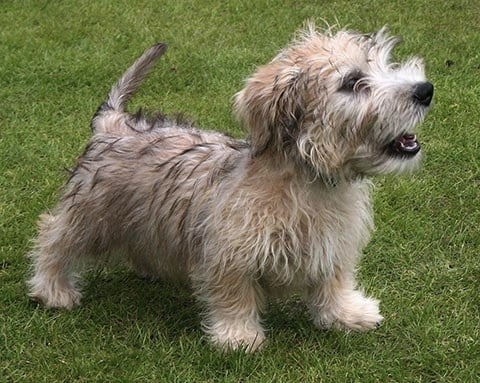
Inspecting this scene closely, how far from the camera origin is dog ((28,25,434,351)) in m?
2.96

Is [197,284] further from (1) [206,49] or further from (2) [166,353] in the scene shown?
(1) [206,49]

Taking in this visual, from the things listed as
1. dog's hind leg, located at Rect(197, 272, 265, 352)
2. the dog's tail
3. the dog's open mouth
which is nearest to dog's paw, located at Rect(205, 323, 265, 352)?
dog's hind leg, located at Rect(197, 272, 265, 352)

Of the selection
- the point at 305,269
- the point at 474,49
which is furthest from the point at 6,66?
the point at 305,269

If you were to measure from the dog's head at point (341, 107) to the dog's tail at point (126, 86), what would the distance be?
3.53ft

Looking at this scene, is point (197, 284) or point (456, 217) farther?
point (456, 217)

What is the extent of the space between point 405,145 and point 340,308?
2.91ft

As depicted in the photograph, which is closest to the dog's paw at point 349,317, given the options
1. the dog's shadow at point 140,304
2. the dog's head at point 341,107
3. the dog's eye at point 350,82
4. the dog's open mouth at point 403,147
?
the dog's shadow at point 140,304

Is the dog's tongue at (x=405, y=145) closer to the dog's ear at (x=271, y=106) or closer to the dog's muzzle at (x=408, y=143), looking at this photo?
the dog's muzzle at (x=408, y=143)

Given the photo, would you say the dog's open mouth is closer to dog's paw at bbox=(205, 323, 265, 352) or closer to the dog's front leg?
the dog's front leg

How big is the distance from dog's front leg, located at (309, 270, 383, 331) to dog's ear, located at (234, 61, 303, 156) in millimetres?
777

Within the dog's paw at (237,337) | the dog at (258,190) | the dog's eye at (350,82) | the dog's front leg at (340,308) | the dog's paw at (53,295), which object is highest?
the dog's eye at (350,82)

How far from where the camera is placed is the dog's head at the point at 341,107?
290 cm

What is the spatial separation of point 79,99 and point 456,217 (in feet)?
10.1

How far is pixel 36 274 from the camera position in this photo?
12.8 ft
